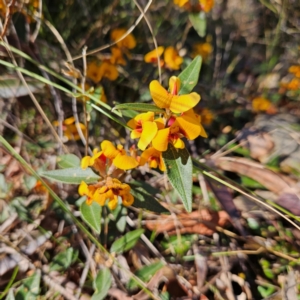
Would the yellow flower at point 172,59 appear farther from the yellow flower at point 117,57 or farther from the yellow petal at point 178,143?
the yellow petal at point 178,143

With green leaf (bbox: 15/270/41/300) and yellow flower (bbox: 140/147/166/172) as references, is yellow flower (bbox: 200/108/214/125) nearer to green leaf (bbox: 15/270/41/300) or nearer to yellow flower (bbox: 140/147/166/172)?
yellow flower (bbox: 140/147/166/172)

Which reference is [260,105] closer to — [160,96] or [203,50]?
[203,50]

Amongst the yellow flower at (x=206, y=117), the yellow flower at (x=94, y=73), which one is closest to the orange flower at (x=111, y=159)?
the yellow flower at (x=94, y=73)

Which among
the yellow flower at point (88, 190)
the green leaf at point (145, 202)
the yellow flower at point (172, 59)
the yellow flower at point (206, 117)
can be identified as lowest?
the yellow flower at point (206, 117)

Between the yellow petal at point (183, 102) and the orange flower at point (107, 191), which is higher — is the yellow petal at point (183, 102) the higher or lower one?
the higher one

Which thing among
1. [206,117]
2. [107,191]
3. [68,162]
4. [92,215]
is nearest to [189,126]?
[107,191]

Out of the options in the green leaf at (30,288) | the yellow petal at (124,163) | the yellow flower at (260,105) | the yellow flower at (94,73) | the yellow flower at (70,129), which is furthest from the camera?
the yellow flower at (260,105)

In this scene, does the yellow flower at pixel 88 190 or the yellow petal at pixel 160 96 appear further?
the yellow flower at pixel 88 190
